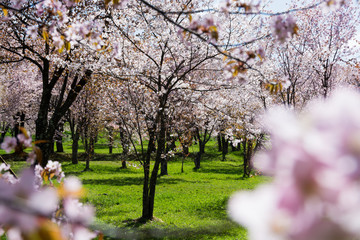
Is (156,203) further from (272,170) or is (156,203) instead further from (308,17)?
(272,170)

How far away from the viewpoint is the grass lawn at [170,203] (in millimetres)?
7918

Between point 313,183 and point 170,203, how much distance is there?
38.0 ft

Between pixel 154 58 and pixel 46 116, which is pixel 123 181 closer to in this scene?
pixel 46 116

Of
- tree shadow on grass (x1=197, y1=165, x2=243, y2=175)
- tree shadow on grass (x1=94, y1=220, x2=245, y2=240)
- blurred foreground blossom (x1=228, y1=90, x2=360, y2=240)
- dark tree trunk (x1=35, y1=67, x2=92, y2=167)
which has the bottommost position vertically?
tree shadow on grass (x1=94, y1=220, x2=245, y2=240)

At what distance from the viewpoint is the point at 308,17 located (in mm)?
13102

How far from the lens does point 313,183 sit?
0.45m

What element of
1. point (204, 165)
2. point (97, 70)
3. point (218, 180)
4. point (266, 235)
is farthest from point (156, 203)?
point (204, 165)

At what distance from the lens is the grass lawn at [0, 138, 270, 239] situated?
7918mm

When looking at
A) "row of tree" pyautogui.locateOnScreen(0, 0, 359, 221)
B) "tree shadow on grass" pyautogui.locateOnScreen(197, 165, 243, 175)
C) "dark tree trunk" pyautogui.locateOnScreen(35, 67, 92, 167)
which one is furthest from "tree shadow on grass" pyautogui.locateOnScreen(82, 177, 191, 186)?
"dark tree trunk" pyautogui.locateOnScreen(35, 67, 92, 167)

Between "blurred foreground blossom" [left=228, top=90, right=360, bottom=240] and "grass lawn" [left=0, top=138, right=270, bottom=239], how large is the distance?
743 centimetres

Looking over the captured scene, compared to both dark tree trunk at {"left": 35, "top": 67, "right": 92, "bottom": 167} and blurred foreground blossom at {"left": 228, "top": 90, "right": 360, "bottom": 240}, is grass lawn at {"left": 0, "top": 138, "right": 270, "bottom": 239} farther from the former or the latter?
blurred foreground blossom at {"left": 228, "top": 90, "right": 360, "bottom": 240}

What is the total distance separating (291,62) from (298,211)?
12060 millimetres

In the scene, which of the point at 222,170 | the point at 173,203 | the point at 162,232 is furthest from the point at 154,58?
the point at 222,170

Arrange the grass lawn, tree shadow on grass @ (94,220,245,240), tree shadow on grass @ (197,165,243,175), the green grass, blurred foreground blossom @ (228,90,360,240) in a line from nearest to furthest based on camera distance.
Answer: blurred foreground blossom @ (228,90,360,240), tree shadow on grass @ (94,220,245,240), the grass lawn, the green grass, tree shadow on grass @ (197,165,243,175)
